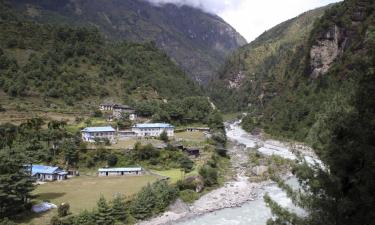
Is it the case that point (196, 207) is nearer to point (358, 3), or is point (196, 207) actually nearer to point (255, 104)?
point (358, 3)

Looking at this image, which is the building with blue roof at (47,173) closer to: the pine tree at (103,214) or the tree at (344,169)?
the pine tree at (103,214)

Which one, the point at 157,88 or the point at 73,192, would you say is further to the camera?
the point at 157,88

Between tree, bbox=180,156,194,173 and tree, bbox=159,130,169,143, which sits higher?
tree, bbox=159,130,169,143

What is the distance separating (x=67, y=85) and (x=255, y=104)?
382 feet

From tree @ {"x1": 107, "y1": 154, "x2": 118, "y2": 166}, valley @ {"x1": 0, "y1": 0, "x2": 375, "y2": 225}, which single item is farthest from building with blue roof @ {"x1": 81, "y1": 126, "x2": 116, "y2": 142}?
tree @ {"x1": 107, "y1": 154, "x2": 118, "y2": 166}

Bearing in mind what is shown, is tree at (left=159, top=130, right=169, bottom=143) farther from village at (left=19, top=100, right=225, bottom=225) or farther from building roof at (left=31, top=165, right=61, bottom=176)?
building roof at (left=31, top=165, right=61, bottom=176)

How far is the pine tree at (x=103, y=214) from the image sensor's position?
39.2m

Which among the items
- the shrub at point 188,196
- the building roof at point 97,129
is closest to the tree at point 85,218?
the shrub at point 188,196

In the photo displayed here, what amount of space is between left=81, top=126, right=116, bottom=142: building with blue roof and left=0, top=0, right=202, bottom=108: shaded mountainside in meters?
23.8

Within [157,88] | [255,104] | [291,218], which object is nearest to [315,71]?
[157,88]

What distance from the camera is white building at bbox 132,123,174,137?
2906 inches

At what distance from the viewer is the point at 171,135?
75.3 m

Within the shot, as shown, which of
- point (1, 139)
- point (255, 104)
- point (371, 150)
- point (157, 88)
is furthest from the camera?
point (255, 104)

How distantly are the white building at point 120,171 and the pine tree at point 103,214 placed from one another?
16.7 meters
